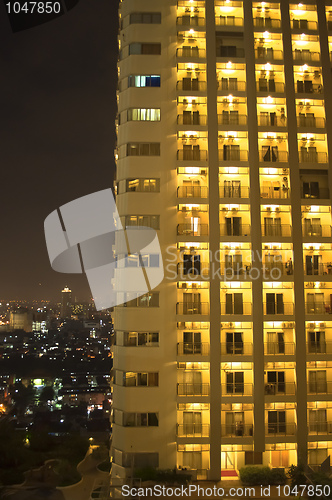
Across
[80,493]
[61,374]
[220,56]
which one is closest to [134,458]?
[80,493]

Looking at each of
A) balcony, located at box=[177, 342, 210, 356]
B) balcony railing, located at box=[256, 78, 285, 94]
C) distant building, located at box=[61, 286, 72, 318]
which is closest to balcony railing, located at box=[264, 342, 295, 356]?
balcony, located at box=[177, 342, 210, 356]

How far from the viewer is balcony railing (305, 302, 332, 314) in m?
16.8

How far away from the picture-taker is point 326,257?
17.4 metres

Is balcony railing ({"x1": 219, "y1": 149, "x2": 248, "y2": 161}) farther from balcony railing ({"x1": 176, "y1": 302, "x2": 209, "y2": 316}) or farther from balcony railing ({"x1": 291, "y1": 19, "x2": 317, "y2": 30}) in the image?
balcony railing ({"x1": 291, "y1": 19, "x2": 317, "y2": 30})

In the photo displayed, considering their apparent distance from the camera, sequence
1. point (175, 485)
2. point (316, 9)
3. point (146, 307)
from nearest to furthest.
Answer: point (175, 485) < point (146, 307) < point (316, 9)

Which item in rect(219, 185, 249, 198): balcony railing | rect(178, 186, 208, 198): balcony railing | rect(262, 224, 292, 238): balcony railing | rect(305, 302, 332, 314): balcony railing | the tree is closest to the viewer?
rect(305, 302, 332, 314): balcony railing

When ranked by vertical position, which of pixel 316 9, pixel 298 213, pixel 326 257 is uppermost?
pixel 316 9

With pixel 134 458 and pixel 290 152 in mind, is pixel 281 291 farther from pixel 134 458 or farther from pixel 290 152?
pixel 134 458

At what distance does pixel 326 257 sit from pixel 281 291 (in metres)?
2.52

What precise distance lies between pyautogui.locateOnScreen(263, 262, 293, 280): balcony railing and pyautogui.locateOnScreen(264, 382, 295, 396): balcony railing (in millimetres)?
4117

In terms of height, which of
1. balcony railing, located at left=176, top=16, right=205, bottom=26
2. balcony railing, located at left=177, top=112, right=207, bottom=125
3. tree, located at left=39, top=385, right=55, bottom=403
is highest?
balcony railing, located at left=176, top=16, right=205, bottom=26

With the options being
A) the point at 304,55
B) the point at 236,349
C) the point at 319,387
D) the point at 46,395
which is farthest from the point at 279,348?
the point at 46,395

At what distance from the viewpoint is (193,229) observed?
16.8 metres

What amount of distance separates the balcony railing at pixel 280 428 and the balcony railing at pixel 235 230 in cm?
745
